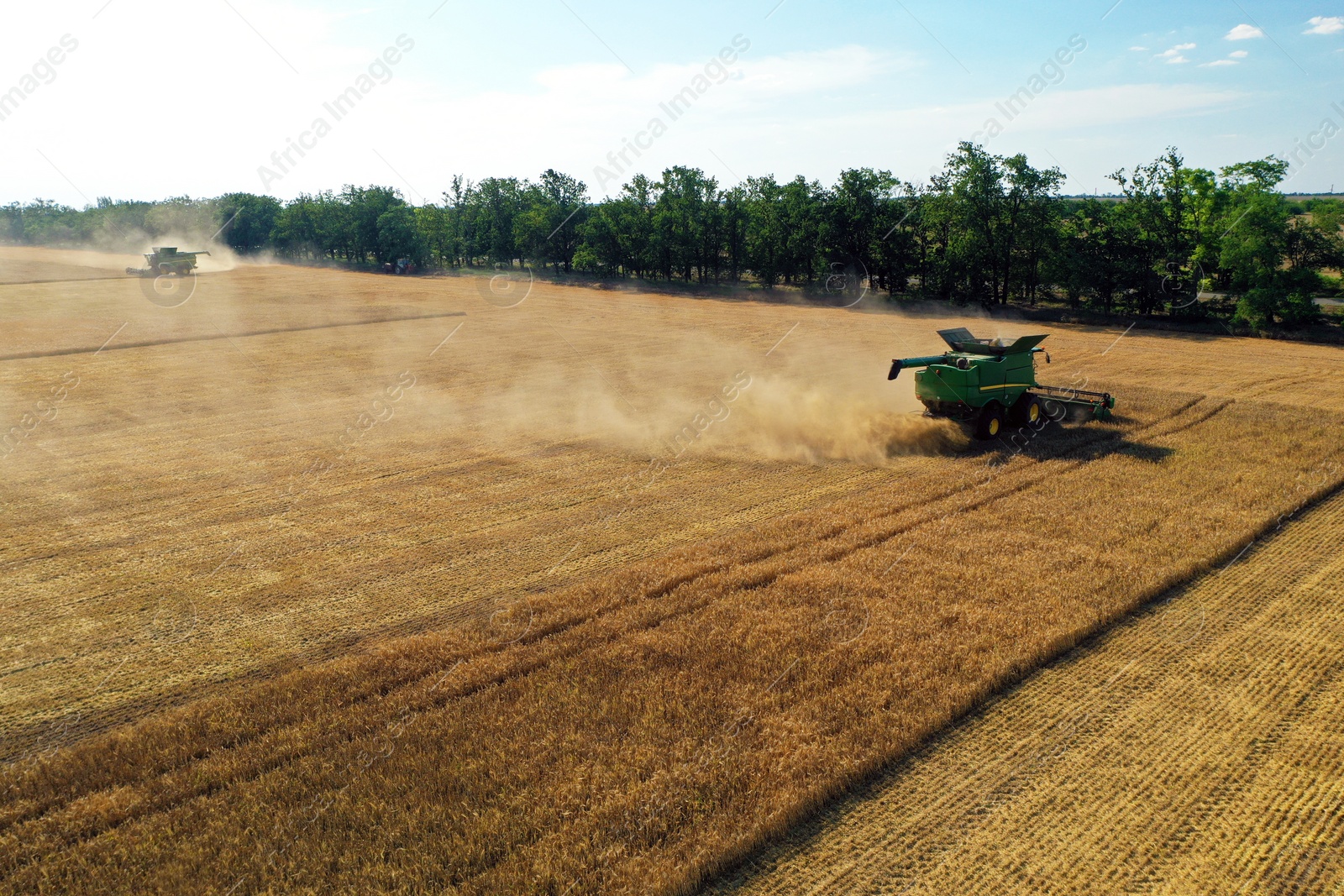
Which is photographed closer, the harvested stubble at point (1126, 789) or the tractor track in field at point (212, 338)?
the harvested stubble at point (1126, 789)

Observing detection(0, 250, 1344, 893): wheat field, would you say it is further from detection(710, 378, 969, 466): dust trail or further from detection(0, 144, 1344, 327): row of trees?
detection(0, 144, 1344, 327): row of trees

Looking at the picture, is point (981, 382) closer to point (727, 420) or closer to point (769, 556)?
point (727, 420)

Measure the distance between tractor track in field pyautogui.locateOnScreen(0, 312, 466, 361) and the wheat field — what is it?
7865 millimetres

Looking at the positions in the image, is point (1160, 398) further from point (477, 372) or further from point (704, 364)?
point (477, 372)

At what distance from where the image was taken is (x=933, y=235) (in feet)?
160

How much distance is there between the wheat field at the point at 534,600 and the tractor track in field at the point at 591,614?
0.05 m

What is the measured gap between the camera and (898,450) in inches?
693

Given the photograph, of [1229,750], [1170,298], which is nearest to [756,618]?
[1229,750]

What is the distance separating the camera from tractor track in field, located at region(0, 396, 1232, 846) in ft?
23.4

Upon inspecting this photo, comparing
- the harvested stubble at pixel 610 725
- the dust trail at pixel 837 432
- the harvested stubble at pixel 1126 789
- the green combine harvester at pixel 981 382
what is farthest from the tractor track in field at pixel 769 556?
the harvested stubble at pixel 1126 789

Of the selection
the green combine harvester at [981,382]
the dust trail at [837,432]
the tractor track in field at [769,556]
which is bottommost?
the tractor track in field at [769,556]

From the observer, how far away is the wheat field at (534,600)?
674 cm

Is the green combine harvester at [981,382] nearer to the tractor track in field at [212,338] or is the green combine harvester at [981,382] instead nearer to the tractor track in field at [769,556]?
the tractor track in field at [769,556]

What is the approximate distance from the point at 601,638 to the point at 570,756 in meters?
2.24
